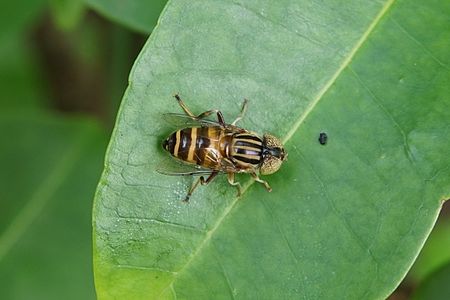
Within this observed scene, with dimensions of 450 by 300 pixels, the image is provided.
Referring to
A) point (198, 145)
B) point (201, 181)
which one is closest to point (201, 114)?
point (201, 181)

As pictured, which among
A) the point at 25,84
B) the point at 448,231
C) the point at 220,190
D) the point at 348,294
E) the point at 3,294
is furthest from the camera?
the point at 25,84

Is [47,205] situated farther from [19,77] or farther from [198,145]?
[19,77]

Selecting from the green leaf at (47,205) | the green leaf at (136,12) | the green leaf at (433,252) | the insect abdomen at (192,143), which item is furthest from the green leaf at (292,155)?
the green leaf at (433,252)

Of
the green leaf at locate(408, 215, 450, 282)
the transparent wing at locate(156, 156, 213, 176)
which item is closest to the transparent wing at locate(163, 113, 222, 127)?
the transparent wing at locate(156, 156, 213, 176)

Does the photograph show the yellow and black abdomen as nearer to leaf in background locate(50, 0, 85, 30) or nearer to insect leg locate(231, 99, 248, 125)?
insect leg locate(231, 99, 248, 125)

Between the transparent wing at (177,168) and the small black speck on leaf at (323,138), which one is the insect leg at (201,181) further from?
the small black speck on leaf at (323,138)

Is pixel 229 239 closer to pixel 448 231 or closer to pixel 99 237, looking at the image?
pixel 99 237

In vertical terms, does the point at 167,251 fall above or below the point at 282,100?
below

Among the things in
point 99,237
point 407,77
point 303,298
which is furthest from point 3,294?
point 407,77
